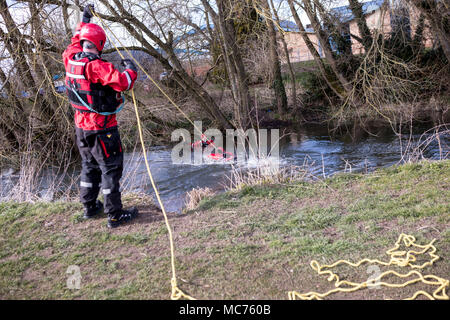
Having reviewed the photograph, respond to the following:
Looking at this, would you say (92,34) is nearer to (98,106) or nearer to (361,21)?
(98,106)

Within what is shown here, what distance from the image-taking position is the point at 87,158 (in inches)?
195

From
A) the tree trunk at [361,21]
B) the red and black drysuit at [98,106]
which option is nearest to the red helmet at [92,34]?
the red and black drysuit at [98,106]

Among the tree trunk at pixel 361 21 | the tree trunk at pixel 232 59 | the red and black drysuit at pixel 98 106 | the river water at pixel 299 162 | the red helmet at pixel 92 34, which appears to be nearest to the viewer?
the red and black drysuit at pixel 98 106

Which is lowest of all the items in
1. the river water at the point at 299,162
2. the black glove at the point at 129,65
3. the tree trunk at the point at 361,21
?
the river water at the point at 299,162

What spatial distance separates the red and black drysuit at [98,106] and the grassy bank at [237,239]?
685 millimetres

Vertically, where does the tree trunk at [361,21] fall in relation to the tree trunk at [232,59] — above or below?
above

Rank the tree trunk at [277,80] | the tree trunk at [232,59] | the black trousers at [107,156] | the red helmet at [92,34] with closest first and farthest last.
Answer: the red helmet at [92,34] → the black trousers at [107,156] → the tree trunk at [232,59] → the tree trunk at [277,80]

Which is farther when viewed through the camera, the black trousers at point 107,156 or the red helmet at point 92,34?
the black trousers at point 107,156

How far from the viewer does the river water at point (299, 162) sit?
8414 mm

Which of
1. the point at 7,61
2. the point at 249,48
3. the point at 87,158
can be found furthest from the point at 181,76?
the point at 87,158

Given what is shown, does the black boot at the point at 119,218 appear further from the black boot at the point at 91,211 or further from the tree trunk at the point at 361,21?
the tree trunk at the point at 361,21

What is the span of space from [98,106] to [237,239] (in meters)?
2.26

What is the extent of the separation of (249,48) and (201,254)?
12.4 m
